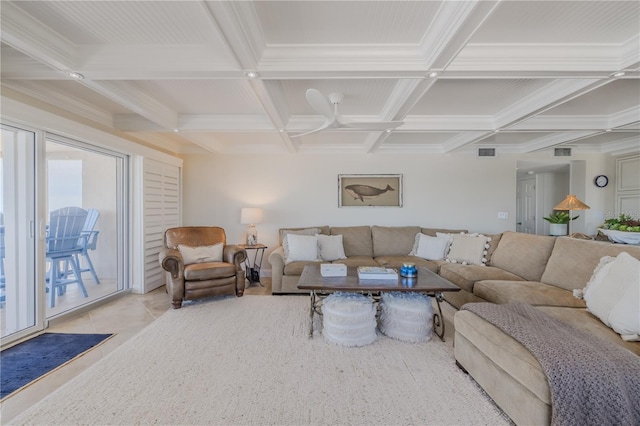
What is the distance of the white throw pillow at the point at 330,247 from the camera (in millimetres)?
4301

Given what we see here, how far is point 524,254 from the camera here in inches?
132

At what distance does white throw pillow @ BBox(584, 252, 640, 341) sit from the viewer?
1.75 m

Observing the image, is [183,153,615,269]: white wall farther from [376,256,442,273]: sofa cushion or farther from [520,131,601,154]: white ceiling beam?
[376,256,442,273]: sofa cushion

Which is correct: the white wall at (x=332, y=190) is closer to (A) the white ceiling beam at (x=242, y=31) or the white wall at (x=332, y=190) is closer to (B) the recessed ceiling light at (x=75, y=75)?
(A) the white ceiling beam at (x=242, y=31)

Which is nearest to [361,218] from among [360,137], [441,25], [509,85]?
[360,137]

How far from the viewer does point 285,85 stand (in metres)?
2.65

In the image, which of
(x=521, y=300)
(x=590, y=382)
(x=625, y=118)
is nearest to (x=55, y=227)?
(x=590, y=382)

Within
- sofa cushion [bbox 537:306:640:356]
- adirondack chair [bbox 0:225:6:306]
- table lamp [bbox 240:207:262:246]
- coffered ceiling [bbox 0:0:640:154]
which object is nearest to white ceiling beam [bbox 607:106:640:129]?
coffered ceiling [bbox 0:0:640:154]

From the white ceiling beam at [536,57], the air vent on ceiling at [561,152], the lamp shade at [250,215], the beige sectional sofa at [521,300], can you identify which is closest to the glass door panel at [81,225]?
the lamp shade at [250,215]

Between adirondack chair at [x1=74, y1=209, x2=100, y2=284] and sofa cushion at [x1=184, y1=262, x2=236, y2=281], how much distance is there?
1461 millimetres

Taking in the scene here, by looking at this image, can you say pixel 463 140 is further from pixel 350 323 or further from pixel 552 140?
pixel 350 323

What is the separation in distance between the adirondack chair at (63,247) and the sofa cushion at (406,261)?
405cm

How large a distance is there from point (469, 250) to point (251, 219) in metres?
3.35

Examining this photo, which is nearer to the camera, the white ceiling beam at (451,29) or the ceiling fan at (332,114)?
the white ceiling beam at (451,29)
